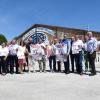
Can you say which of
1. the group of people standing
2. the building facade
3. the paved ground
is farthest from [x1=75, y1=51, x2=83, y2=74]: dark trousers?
the building facade

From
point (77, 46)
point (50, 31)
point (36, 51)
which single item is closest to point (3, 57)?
point (36, 51)

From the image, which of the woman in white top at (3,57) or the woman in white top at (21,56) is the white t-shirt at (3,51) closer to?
the woman in white top at (3,57)

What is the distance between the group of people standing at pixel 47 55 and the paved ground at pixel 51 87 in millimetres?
1046

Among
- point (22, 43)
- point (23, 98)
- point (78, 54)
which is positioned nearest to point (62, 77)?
point (78, 54)

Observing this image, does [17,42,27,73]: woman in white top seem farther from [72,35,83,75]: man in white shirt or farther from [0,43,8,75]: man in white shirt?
[72,35,83,75]: man in white shirt

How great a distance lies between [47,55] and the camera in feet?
56.6

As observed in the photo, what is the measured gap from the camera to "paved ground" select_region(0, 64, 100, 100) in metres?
10.5

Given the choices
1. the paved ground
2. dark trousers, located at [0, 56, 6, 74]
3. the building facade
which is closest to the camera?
the paved ground

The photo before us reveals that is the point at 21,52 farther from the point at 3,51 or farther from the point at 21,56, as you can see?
the point at 3,51

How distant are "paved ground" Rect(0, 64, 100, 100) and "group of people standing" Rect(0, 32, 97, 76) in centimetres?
105

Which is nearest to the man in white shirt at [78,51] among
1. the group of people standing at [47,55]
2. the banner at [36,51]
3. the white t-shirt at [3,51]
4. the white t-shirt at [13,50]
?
the group of people standing at [47,55]

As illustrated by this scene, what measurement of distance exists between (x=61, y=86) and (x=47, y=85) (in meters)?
0.54

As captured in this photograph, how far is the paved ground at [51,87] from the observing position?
10539 millimetres

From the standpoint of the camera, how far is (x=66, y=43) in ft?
53.5
